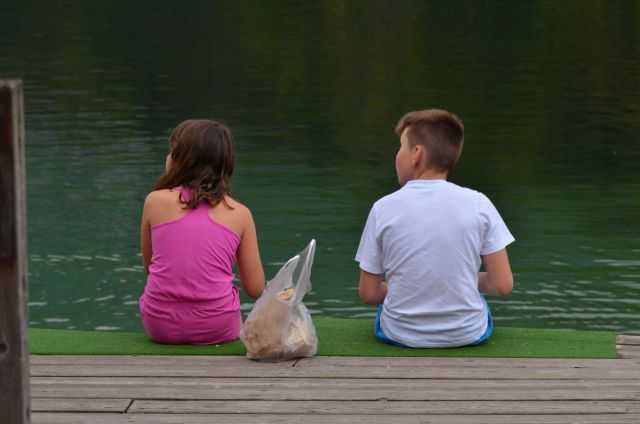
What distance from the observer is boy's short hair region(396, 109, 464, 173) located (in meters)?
4.60

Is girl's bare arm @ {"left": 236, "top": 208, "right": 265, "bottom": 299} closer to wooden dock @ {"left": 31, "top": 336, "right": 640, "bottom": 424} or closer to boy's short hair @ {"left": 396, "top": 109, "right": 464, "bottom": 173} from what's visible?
wooden dock @ {"left": 31, "top": 336, "right": 640, "bottom": 424}

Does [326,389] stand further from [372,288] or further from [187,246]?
[187,246]

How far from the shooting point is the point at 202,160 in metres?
4.62

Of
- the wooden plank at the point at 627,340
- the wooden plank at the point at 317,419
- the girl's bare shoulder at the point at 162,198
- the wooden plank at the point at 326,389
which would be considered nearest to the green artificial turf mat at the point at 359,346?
the wooden plank at the point at 627,340

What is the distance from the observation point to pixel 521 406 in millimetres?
3812

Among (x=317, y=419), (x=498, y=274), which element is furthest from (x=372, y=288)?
(x=317, y=419)

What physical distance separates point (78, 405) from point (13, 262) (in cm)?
133

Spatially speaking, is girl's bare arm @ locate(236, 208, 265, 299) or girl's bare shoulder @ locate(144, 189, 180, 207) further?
girl's bare arm @ locate(236, 208, 265, 299)

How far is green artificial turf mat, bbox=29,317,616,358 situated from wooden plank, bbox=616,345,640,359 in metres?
0.03

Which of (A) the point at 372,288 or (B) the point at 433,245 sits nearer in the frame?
(B) the point at 433,245

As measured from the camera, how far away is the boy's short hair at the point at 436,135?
4.60m

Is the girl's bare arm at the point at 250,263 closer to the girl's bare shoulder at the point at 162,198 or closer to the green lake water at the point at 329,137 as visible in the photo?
the girl's bare shoulder at the point at 162,198

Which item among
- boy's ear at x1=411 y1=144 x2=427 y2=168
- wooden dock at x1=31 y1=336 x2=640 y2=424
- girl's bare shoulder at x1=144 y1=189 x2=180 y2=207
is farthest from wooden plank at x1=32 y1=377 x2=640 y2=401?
boy's ear at x1=411 y1=144 x2=427 y2=168

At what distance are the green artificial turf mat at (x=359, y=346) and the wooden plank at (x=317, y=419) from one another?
0.79 m
